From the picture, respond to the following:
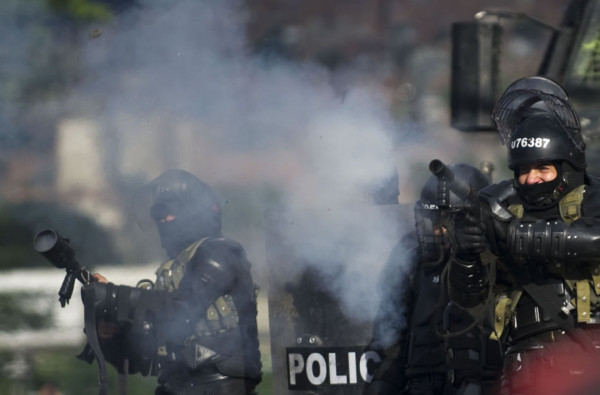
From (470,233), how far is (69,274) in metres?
3.09

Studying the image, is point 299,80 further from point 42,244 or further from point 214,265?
point 42,244

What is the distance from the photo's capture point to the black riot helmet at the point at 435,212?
5.81 metres

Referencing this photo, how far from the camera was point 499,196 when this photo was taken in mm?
6301

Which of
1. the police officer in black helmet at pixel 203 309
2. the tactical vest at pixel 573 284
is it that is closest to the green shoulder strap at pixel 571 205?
the tactical vest at pixel 573 284

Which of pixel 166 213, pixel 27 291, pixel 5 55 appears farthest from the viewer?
pixel 27 291

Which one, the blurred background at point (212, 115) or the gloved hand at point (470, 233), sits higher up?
the blurred background at point (212, 115)

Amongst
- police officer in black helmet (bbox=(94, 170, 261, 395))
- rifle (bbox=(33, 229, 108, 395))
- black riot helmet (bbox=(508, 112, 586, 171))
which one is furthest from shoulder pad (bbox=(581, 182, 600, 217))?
rifle (bbox=(33, 229, 108, 395))

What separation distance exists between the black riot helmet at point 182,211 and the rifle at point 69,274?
57cm

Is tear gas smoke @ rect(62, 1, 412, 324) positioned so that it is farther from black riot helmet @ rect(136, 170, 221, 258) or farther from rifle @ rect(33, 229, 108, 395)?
rifle @ rect(33, 229, 108, 395)

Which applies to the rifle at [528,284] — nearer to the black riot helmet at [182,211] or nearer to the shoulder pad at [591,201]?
the shoulder pad at [591,201]

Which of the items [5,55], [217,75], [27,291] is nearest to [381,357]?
[217,75]

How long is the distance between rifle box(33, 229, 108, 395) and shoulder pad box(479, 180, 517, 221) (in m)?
2.75

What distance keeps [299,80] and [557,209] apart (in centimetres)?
273

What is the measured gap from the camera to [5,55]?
938 cm
